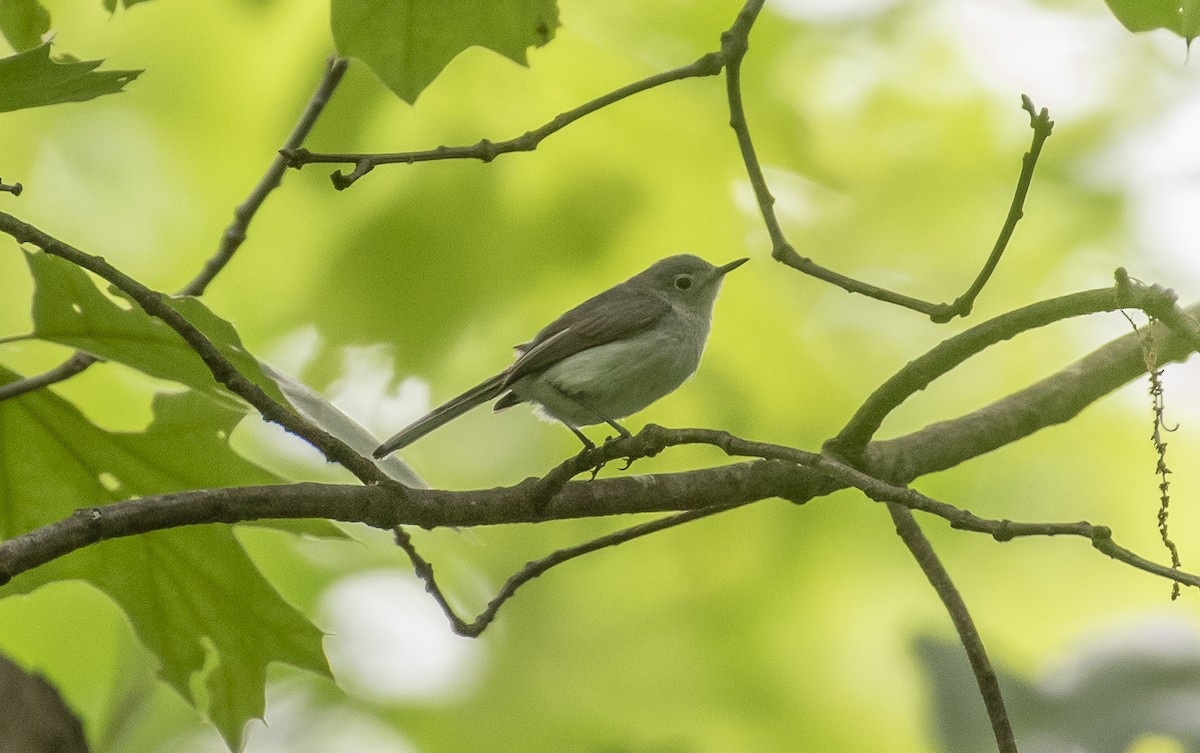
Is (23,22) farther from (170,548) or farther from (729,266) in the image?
(729,266)

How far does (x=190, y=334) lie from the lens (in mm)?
1314

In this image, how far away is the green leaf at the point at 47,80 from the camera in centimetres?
136

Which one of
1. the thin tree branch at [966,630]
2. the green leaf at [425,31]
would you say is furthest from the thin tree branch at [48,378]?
the thin tree branch at [966,630]

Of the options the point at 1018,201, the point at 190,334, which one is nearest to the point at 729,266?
the point at 1018,201

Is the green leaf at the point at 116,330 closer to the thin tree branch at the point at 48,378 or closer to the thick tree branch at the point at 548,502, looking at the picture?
the thin tree branch at the point at 48,378

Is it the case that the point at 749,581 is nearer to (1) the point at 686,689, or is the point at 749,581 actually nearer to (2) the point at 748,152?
(1) the point at 686,689

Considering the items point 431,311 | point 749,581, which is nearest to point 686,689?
point 749,581

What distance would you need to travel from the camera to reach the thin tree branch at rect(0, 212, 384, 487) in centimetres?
131

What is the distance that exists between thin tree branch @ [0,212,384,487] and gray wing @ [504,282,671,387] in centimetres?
112

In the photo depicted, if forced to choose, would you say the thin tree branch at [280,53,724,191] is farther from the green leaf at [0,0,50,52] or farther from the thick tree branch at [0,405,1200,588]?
the green leaf at [0,0,50,52]

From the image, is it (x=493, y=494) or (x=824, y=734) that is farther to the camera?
(x=824, y=734)

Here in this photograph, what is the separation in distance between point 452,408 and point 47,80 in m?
1.20

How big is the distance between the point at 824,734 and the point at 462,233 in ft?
5.01

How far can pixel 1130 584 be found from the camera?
3.17 m
